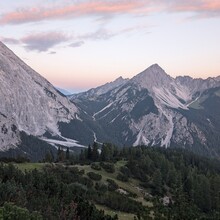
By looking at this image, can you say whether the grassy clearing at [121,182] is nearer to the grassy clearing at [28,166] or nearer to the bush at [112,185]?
the bush at [112,185]

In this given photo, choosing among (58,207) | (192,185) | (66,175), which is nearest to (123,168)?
(192,185)

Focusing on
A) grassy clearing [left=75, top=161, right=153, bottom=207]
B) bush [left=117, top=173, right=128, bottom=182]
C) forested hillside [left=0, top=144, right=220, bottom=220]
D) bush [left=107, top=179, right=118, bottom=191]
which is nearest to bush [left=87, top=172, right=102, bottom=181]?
forested hillside [left=0, top=144, right=220, bottom=220]

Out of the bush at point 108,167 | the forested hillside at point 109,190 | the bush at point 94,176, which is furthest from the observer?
the bush at point 108,167

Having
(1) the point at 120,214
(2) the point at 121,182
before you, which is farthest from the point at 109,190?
(1) the point at 120,214

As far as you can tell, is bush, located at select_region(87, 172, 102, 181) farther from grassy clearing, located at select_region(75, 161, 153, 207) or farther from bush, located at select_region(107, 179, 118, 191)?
bush, located at select_region(107, 179, 118, 191)

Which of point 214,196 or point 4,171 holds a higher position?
point 4,171

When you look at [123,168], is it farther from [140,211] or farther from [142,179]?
[140,211]

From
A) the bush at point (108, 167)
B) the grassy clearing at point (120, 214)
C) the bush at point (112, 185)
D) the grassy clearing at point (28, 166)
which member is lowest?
the grassy clearing at point (120, 214)

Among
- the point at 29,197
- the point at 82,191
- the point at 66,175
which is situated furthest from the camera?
the point at 66,175

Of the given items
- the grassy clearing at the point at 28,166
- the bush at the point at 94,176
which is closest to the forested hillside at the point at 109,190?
the bush at the point at 94,176

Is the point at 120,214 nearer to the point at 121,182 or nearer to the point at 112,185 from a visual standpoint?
the point at 112,185

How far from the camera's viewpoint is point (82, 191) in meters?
110

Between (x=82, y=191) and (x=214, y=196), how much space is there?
2746 inches

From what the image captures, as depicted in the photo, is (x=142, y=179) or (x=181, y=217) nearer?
(x=181, y=217)
